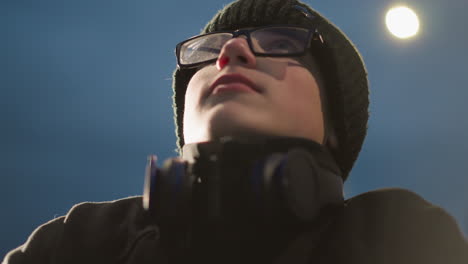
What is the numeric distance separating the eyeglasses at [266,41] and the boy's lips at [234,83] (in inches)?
5.3

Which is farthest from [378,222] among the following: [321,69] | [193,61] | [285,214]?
[193,61]

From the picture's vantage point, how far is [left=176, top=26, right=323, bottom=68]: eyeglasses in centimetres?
129

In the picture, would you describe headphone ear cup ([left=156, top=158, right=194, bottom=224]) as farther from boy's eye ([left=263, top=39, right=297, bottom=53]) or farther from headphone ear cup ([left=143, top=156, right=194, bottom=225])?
boy's eye ([left=263, top=39, right=297, bottom=53])

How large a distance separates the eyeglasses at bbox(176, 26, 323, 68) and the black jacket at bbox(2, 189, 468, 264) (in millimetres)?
531

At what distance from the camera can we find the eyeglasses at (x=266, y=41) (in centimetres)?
129

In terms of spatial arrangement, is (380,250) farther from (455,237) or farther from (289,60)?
(289,60)

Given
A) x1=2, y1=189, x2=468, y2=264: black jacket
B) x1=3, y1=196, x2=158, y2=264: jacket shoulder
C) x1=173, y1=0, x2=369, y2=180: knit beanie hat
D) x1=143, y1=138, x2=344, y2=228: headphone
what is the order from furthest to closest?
x1=173, y1=0, x2=369, y2=180: knit beanie hat
x1=3, y1=196, x2=158, y2=264: jacket shoulder
x1=2, y1=189, x2=468, y2=264: black jacket
x1=143, y1=138, x2=344, y2=228: headphone

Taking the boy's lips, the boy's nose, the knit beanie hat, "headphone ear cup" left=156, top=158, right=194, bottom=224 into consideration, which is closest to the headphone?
"headphone ear cup" left=156, top=158, right=194, bottom=224

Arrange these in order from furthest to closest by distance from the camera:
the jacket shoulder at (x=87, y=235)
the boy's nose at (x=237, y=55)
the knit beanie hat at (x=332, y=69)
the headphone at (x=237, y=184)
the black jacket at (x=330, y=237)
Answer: the knit beanie hat at (x=332, y=69), the boy's nose at (x=237, y=55), the jacket shoulder at (x=87, y=235), the black jacket at (x=330, y=237), the headphone at (x=237, y=184)

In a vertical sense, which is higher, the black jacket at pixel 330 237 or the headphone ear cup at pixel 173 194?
the headphone ear cup at pixel 173 194

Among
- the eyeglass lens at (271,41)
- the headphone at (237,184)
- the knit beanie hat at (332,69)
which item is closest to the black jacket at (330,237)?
the headphone at (237,184)

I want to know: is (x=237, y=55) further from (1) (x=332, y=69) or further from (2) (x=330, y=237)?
(2) (x=330, y=237)

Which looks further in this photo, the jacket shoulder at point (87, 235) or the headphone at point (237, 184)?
the jacket shoulder at point (87, 235)

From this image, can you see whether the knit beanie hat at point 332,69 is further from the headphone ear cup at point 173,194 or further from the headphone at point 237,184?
the headphone ear cup at point 173,194
